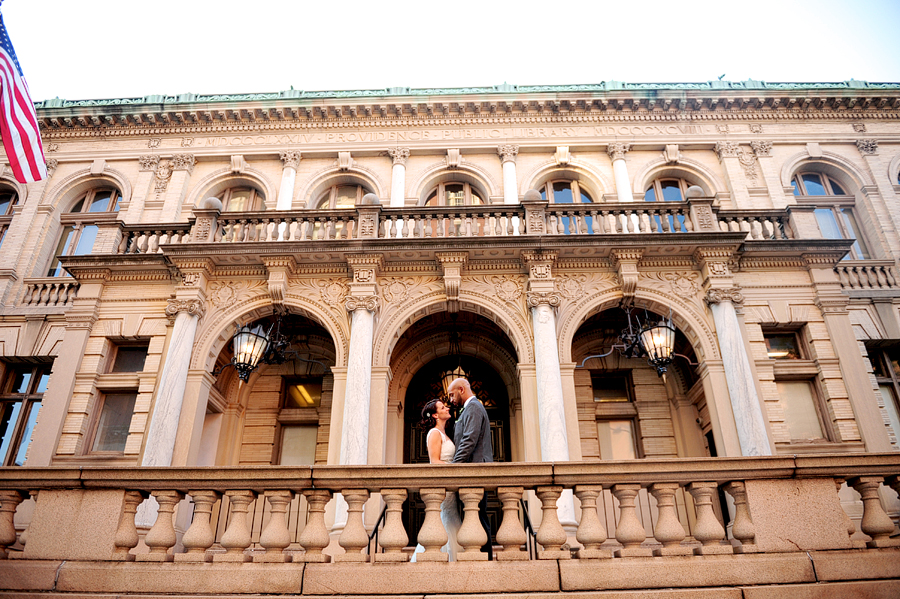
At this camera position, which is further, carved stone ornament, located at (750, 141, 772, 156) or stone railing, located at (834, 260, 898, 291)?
carved stone ornament, located at (750, 141, 772, 156)

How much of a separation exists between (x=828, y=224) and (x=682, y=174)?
428 centimetres

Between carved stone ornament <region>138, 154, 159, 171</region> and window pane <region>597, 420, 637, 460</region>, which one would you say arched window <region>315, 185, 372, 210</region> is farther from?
window pane <region>597, 420, 637, 460</region>

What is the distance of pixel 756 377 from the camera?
1241cm

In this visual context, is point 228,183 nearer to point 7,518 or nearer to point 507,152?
point 507,152

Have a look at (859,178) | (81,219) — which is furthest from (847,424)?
(81,219)

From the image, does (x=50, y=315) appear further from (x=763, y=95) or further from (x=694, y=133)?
(x=763, y=95)

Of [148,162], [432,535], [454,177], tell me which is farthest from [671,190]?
[148,162]

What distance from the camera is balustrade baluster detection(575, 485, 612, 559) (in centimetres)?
507

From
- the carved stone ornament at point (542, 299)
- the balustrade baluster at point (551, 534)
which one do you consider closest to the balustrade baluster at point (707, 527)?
the balustrade baluster at point (551, 534)

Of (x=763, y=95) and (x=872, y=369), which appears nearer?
(x=872, y=369)

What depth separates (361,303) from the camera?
41.7 feet

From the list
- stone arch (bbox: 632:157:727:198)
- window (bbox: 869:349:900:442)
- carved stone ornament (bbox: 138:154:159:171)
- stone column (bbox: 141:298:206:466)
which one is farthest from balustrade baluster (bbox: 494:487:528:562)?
carved stone ornament (bbox: 138:154:159:171)

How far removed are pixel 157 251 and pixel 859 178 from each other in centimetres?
1942

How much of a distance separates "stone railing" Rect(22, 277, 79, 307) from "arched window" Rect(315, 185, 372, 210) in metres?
6.98
